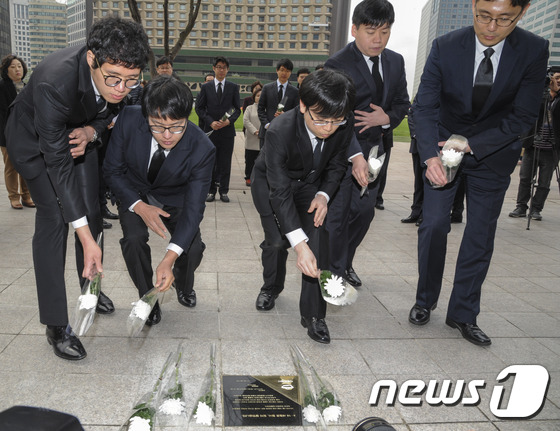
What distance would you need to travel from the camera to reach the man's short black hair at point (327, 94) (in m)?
2.83

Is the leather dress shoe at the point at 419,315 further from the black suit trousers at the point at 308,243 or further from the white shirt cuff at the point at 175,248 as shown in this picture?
the white shirt cuff at the point at 175,248

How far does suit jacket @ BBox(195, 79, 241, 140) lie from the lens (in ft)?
27.3

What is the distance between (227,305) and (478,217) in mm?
1873

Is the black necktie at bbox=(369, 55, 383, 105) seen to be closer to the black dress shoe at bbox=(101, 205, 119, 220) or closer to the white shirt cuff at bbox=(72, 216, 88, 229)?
the white shirt cuff at bbox=(72, 216, 88, 229)

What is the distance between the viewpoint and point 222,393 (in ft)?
8.38

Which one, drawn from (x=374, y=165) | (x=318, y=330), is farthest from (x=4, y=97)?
(x=318, y=330)

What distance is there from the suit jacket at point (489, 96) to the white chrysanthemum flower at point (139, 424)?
231 centimetres

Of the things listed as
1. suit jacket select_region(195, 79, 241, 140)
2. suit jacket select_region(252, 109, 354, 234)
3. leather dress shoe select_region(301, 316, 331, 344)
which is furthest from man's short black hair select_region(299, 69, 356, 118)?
suit jacket select_region(195, 79, 241, 140)

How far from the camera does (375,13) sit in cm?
370

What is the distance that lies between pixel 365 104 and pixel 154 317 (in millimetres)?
2248

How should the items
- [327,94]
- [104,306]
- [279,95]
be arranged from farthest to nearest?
[279,95] < [104,306] < [327,94]

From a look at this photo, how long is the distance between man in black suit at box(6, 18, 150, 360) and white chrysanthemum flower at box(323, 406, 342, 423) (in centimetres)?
131

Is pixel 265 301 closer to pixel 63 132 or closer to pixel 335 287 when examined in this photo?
pixel 335 287

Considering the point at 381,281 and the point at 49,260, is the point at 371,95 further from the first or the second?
the point at 49,260
